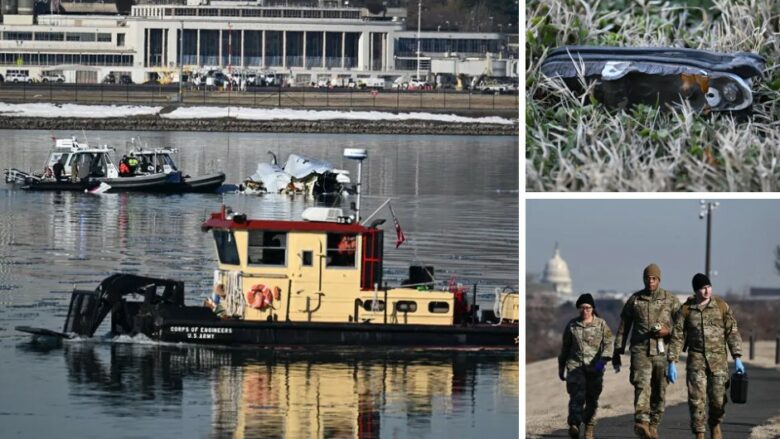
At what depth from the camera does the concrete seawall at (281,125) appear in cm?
6619

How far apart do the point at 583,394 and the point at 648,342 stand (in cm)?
42


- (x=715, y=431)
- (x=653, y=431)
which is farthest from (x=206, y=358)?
(x=715, y=431)

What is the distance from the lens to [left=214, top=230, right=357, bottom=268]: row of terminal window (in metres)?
14.1

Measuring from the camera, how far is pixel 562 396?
8891mm

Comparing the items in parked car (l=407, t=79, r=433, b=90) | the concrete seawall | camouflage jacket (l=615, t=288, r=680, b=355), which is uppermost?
parked car (l=407, t=79, r=433, b=90)

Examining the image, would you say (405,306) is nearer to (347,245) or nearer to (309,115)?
(347,245)

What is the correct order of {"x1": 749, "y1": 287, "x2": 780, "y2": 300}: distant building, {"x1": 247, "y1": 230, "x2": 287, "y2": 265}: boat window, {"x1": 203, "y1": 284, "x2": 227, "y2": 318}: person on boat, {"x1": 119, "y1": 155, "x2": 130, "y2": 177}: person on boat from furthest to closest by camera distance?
{"x1": 119, "y1": 155, "x2": 130, "y2": 177}: person on boat < {"x1": 203, "y1": 284, "x2": 227, "y2": 318}: person on boat < {"x1": 247, "y1": 230, "x2": 287, "y2": 265}: boat window < {"x1": 749, "y1": 287, "x2": 780, "y2": 300}: distant building

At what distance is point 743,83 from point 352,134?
5861cm

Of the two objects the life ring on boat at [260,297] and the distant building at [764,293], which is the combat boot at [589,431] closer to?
the distant building at [764,293]

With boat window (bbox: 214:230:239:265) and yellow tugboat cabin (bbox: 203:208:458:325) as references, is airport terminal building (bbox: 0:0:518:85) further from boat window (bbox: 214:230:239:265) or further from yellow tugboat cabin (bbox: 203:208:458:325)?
boat window (bbox: 214:230:239:265)

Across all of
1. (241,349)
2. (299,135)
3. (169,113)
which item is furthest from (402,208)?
(169,113)

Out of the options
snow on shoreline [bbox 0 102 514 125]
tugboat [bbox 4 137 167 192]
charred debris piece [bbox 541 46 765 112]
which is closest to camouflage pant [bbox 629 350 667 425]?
charred debris piece [bbox 541 46 765 112]

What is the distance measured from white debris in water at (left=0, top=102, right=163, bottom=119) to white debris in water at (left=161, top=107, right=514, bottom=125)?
1.29 m

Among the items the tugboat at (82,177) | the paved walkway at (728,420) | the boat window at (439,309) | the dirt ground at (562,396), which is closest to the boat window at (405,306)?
the boat window at (439,309)
